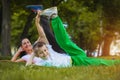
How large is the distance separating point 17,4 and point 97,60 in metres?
17.9

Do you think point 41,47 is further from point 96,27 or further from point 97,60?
point 96,27

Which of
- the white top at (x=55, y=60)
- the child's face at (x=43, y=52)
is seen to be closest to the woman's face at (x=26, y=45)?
the white top at (x=55, y=60)

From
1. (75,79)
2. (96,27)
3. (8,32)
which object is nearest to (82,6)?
(8,32)

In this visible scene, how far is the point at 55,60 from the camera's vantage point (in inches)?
476

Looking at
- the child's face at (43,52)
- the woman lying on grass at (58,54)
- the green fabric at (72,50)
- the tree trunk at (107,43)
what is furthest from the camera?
the tree trunk at (107,43)

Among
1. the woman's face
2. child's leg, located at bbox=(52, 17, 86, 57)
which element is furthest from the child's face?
the woman's face

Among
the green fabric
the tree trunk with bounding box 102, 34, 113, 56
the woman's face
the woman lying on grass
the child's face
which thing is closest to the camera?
the child's face

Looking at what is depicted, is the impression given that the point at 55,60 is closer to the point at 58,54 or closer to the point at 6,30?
the point at 58,54

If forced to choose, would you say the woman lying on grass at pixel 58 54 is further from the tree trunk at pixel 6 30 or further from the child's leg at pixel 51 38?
the tree trunk at pixel 6 30

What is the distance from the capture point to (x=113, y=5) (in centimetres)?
2941

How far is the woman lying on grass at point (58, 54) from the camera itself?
11883 millimetres

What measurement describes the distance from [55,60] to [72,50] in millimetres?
1046

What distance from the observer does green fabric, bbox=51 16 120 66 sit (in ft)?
40.9

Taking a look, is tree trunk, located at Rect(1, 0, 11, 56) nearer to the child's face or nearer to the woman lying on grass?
the woman lying on grass
